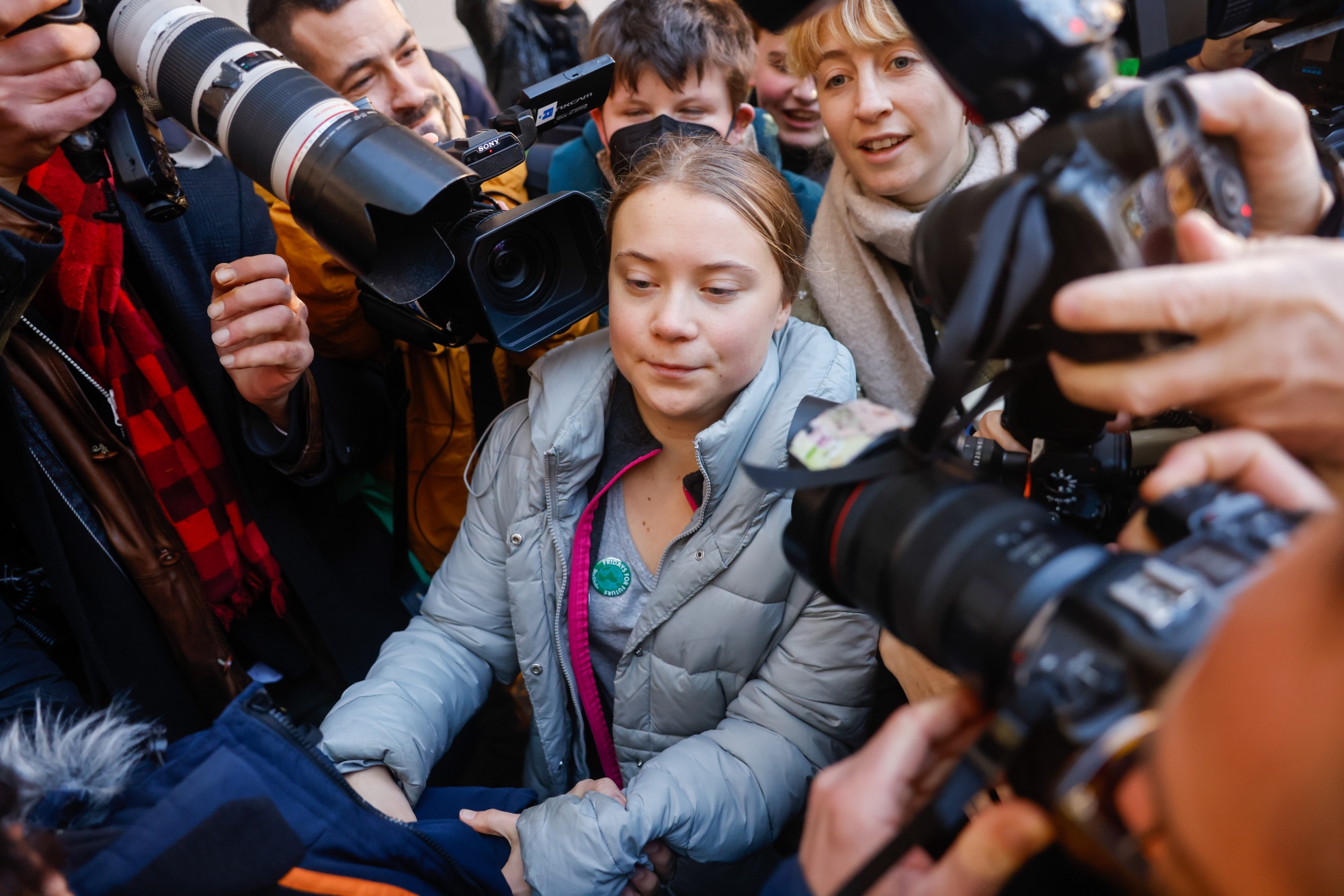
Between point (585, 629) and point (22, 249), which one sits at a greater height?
point (22, 249)

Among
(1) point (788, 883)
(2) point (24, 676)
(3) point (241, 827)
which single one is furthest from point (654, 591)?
(2) point (24, 676)

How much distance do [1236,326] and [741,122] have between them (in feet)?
4.40

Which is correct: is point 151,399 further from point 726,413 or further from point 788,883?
point 788,883

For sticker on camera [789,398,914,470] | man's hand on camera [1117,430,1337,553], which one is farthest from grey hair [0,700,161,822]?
man's hand on camera [1117,430,1337,553]

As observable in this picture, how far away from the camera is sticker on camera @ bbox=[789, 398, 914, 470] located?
2.26 ft

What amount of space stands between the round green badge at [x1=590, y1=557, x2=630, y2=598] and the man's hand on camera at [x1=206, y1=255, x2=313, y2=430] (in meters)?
0.55

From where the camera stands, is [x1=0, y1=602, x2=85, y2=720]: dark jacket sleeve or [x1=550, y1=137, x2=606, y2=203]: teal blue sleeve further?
[x1=550, y1=137, x2=606, y2=203]: teal blue sleeve

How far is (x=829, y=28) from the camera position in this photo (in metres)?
1.42

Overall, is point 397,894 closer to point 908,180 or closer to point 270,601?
point 270,601

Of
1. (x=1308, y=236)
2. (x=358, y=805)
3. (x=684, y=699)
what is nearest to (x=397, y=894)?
(x=358, y=805)

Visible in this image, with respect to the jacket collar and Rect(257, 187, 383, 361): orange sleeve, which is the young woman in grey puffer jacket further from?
Rect(257, 187, 383, 361): orange sleeve

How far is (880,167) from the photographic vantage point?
1441 mm

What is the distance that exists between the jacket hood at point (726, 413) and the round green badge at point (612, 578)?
10 centimetres

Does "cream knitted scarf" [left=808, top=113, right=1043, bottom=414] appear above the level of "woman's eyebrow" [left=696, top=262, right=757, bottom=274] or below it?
below
